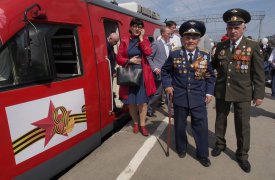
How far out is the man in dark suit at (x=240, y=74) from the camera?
3.53 meters

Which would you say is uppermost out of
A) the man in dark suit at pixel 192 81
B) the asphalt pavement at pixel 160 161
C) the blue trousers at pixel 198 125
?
the man in dark suit at pixel 192 81

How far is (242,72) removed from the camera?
3.64 meters

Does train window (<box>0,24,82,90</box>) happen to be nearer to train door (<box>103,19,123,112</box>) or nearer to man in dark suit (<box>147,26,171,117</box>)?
train door (<box>103,19,123,112</box>)

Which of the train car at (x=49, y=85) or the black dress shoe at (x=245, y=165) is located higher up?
the train car at (x=49, y=85)

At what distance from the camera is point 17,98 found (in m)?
2.69

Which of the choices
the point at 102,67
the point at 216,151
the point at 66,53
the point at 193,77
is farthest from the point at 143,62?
the point at 216,151

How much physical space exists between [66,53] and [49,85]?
3.53 feet

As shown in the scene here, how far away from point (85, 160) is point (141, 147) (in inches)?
38.6

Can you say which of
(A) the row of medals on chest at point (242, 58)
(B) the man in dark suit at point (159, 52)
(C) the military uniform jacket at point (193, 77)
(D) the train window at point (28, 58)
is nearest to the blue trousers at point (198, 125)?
(C) the military uniform jacket at point (193, 77)

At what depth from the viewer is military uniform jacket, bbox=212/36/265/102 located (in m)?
3.53

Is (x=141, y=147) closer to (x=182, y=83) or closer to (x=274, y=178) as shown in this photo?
(x=182, y=83)

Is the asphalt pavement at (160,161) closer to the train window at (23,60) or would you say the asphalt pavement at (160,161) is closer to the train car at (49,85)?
the train car at (49,85)

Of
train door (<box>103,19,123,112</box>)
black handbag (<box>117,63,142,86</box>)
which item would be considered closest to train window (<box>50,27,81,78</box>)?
black handbag (<box>117,63,142,86</box>)

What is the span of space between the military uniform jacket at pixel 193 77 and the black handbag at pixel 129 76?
841mm
